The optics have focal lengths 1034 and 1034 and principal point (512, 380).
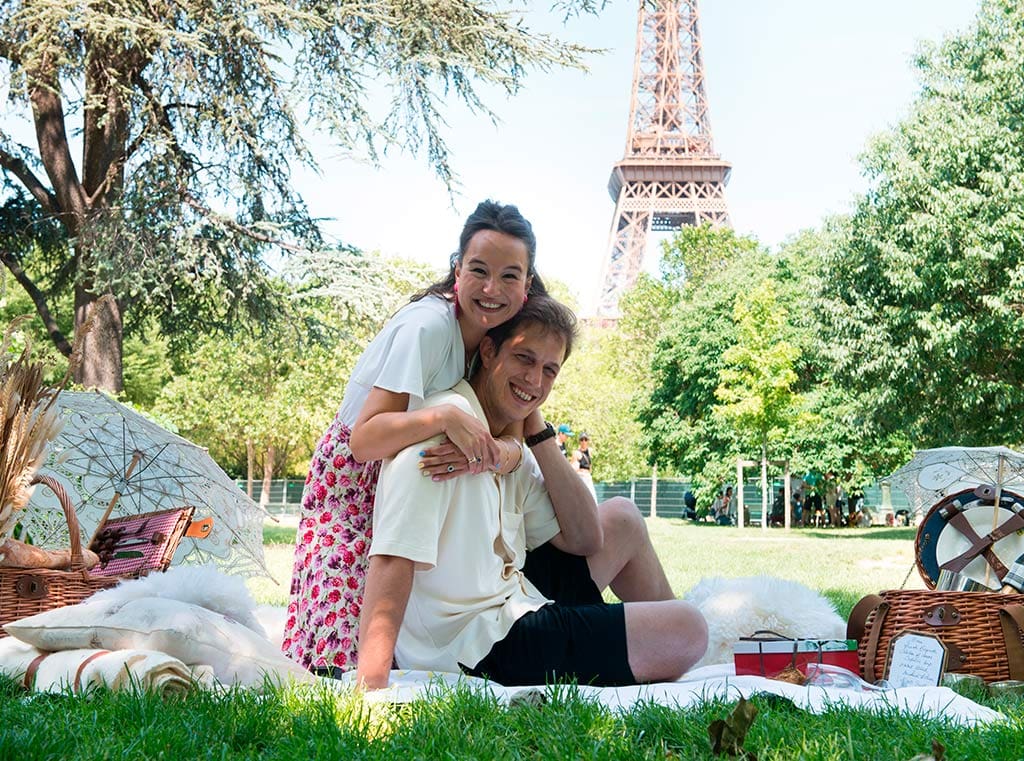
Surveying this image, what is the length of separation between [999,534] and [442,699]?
2.14m

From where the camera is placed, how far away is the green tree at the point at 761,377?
24.5 metres

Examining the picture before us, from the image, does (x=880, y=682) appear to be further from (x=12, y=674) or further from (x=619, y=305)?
(x=619, y=305)

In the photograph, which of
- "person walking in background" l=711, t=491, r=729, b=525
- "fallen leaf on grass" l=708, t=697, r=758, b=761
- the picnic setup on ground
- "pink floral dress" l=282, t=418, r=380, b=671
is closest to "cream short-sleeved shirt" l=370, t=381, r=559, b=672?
the picnic setup on ground

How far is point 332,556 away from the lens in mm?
3275

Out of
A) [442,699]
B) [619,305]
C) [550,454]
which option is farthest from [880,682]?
[619,305]

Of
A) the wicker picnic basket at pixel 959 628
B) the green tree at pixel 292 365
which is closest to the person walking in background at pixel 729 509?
the green tree at pixel 292 365

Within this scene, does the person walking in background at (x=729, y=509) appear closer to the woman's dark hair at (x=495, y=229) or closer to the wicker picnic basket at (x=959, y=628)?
the wicker picnic basket at (x=959, y=628)

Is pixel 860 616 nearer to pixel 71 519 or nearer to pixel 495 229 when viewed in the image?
pixel 495 229

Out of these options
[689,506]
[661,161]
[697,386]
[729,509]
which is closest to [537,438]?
[697,386]

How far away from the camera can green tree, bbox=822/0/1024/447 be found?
1561 centimetres

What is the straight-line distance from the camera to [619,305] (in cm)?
4147

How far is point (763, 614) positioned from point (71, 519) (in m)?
2.50

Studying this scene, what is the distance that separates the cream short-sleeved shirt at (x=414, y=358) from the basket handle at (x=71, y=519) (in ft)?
3.02

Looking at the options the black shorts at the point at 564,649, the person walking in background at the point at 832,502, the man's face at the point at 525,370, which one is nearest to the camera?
the black shorts at the point at 564,649
